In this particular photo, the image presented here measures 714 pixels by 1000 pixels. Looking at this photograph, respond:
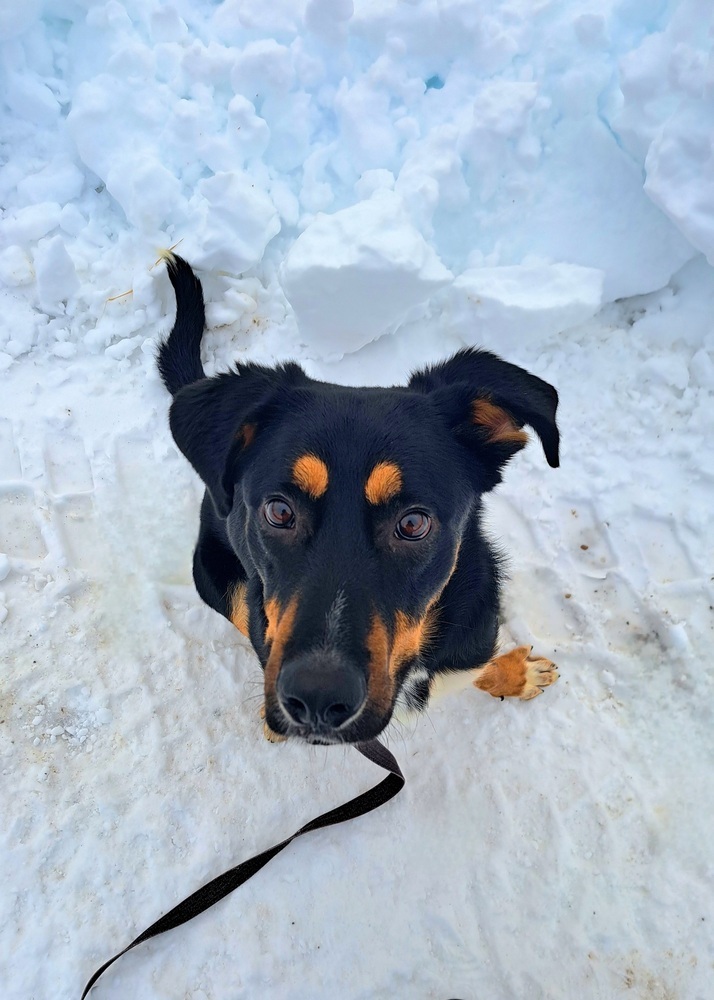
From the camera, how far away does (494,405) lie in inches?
85.3

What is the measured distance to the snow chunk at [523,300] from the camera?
11.8 feet

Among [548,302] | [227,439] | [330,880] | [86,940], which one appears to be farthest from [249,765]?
[548,302]

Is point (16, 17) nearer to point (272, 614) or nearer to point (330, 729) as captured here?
point (272, 614)

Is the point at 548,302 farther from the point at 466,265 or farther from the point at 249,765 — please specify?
the point at 249,765

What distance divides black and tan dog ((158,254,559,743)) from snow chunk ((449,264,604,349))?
4.44ft

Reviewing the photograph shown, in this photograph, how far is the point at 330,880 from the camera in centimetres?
276

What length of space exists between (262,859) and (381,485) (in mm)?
1766

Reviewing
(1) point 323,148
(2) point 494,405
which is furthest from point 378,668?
(1) point 323,148

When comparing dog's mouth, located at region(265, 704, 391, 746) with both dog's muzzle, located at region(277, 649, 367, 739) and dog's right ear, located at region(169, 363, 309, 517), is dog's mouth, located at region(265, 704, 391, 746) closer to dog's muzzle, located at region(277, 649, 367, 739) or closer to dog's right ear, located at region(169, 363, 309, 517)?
dog's muzzle, located at region(277, 649, 367, 739)

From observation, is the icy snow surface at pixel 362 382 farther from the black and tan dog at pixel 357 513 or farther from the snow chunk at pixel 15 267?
the black and tan dog at pixel 357 513

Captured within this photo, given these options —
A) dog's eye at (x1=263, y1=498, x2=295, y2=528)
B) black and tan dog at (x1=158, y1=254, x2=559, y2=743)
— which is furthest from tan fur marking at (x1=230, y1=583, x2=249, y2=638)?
dog's eye at (x1=263, y1=498, x2=295, y2=528)

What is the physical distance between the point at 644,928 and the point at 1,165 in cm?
551

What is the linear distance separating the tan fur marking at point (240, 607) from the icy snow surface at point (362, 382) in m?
0.49

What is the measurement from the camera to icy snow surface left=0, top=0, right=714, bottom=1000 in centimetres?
265
